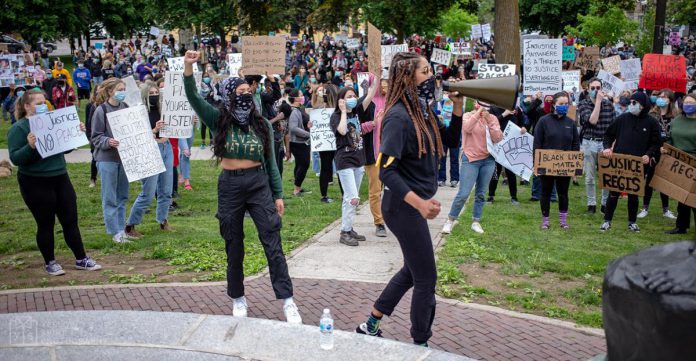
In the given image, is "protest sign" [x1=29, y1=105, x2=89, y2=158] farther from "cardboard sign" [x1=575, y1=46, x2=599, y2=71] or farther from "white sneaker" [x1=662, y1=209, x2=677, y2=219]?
"cardboard sign" [x1=575, y1=46, x2=599, y2=71]

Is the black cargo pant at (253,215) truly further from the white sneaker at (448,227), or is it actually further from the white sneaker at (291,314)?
the white sneaker at (448,227)

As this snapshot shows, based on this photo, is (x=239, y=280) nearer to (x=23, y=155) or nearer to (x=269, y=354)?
(x=269, y=354)

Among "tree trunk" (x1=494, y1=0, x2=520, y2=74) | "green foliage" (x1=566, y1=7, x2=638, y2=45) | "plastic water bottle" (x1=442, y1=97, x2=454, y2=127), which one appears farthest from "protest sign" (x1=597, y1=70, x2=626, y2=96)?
"green foliage" (x1=566, y1=7, x2=638, y2=45)

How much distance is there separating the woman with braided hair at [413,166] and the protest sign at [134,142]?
4.43 metres

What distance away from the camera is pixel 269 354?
14.7ft

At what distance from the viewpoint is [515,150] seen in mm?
11000

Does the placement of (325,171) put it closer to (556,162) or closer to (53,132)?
(556,162)

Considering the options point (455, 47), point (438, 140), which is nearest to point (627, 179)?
point (438, 140)

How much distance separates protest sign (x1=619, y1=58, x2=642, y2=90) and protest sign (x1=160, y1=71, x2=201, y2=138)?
32.8ft

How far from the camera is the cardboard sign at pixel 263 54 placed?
11.4 metres

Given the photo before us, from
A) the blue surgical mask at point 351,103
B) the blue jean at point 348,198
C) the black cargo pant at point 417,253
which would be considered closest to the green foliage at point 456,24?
the blue surgical mask at point 351,103

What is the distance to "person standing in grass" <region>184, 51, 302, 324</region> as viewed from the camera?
17.8 feet

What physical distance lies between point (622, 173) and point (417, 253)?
5.79 meters

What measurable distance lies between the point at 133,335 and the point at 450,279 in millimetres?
3218
